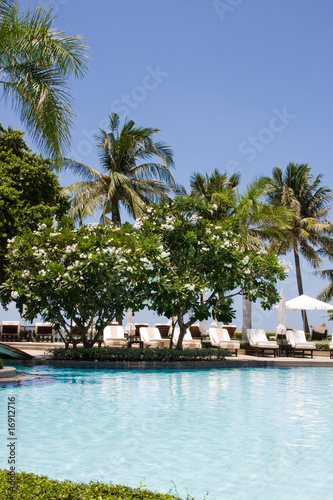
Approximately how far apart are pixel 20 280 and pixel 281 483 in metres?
12.7

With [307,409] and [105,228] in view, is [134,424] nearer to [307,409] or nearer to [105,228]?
[307,409]

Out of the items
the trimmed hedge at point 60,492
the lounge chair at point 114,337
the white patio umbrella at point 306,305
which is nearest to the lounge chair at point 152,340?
the lounge chair at point 114,337

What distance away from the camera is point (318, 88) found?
17203 mm

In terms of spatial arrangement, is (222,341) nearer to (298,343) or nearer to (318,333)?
(298,343)

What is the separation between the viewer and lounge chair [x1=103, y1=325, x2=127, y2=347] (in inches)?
838

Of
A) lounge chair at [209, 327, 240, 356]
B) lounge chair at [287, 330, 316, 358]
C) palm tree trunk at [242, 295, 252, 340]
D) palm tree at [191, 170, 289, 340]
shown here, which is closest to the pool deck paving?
lounge chair at [209, 327, 240, 356]

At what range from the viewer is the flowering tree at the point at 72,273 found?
52.7 ft

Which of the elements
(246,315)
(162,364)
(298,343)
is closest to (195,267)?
(162,364)

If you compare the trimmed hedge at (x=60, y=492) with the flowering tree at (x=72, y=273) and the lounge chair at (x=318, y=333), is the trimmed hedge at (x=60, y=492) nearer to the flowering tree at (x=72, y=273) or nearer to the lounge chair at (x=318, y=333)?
the flowering tree at (x=72, y=273)

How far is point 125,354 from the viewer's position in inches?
702

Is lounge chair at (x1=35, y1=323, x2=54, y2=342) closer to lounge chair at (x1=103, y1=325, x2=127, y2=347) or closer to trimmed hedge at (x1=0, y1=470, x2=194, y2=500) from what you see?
lounge chair at (x1=103, y1=325, x2=127, y2=347)

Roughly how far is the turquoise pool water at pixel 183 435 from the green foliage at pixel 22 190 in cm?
753

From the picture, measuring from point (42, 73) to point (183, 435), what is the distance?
942 cm

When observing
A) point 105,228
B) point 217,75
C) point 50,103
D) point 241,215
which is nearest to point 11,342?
point 105,228
